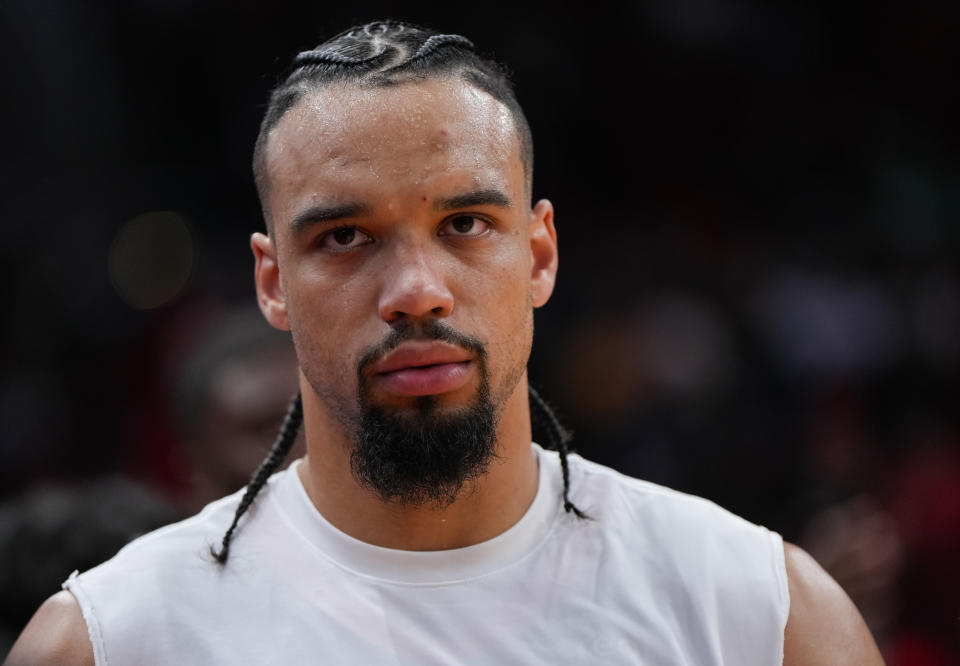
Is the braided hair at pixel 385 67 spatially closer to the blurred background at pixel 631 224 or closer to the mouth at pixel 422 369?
the mouth at pixel 422 369

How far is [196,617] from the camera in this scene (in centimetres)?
213

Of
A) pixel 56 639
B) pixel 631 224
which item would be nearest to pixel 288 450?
pixel 56 639

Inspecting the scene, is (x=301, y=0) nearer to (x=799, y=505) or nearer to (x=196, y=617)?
(x=799, y=505)

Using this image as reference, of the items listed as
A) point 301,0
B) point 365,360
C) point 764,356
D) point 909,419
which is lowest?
point 909,419

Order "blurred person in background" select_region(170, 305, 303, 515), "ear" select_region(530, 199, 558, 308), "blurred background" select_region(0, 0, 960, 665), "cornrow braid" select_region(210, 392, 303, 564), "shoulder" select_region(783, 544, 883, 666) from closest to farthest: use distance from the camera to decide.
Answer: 1. "shoulder" select_region(783, 544, 883, 666)
2. "cornrow braid" select_region(210, 392, 303, 564)
3. "ear" select_region(530, 199, 558, 308)
4. "blurred person in background" select_region(170, 305, 303, 515)
5. "blurred background" select_region(0, 0, 960, 665)

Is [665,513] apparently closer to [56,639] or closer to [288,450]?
[288,450]

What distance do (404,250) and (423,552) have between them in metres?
0.58

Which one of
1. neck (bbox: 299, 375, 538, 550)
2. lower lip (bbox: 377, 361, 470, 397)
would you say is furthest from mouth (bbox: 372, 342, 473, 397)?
neck (bbox: 299, 375, 538, 550)

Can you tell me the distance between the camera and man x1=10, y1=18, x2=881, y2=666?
2.09 meters

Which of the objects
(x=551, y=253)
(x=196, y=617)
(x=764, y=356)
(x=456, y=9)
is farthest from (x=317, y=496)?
Answer: (x=456, y=9)

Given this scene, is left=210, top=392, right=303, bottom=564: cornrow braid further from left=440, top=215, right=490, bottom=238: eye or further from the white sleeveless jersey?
left=440, top=215, right=490, bottom=238: eye

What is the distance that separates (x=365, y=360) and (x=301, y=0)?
15.7 feet

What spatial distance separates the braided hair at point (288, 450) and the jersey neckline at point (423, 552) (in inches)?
2.9

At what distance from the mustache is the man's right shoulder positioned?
2.25 ft
